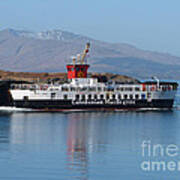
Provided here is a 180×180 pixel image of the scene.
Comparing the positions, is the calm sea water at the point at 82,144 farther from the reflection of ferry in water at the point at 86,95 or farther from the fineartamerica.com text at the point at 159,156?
the reflection of ferry in water at the point at 86,95

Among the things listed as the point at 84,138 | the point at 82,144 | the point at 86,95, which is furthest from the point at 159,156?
the point at 86,95

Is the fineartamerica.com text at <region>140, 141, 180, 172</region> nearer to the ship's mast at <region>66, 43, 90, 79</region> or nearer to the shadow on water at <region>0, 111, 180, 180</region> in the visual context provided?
the shadow on water at <region>0, 111, 180, 180</region>

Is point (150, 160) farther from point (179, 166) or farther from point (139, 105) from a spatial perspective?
point (139, 105)

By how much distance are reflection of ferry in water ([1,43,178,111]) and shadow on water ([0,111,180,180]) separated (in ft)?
14.7

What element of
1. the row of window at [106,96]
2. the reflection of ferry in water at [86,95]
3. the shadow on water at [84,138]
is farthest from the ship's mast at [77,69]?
the shadow on water at [84,138]

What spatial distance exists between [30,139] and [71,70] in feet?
132

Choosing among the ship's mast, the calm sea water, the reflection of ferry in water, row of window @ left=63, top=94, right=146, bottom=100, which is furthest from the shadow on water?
the ship's mast

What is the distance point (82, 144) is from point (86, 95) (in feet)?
127

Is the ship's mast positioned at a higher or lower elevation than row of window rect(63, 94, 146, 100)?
higher

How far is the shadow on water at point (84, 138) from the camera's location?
52.8 m

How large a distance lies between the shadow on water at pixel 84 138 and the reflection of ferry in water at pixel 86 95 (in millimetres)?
4480

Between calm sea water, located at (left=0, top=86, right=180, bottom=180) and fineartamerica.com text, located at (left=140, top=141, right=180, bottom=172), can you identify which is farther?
fineartamerica.com text, located at (left=140, top=141, right=180, bottom=172)

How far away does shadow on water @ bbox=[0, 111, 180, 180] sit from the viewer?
173 ft

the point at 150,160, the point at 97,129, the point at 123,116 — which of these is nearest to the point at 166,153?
the point at 150,160
